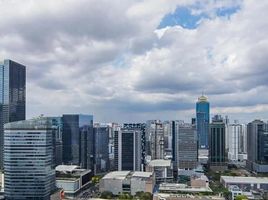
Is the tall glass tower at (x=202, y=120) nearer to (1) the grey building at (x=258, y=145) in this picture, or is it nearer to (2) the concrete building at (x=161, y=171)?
(1) the grey building at (x=258, y=145)

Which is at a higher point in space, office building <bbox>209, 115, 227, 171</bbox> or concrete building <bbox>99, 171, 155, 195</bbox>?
office building <bbox>209, 115, 227, 171</bbox>

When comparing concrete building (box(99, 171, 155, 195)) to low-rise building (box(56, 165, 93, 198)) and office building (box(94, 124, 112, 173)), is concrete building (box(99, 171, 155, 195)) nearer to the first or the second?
low-rise building (box(56, 165, 93, 198))

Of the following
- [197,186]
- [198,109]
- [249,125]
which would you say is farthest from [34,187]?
[198,109]

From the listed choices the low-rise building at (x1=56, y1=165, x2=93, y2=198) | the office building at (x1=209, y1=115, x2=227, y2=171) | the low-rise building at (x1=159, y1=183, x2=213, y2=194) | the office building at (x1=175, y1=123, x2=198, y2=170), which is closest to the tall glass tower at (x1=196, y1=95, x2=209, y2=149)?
the office building at (x1=209, y1=115, x2=227, y2=171)

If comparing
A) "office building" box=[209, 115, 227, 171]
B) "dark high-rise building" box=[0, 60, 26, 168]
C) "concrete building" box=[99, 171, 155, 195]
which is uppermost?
"dark high-rise building" box=[0, 60, 26, 168]

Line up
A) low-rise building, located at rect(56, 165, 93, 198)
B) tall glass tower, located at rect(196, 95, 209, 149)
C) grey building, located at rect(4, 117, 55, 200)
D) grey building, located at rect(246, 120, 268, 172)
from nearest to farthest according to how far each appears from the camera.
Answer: grey building, located at rect(4, 117, 55, 200) → low-rise building, located at rect(56, 165, 93, 198) → grey building, located at rect(246, 120, 268, 172) → tall glass tower, located at rect(196, 95, 209, 149)

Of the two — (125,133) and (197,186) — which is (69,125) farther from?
(197,186)

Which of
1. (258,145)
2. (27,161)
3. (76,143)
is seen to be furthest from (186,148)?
(27,161)
